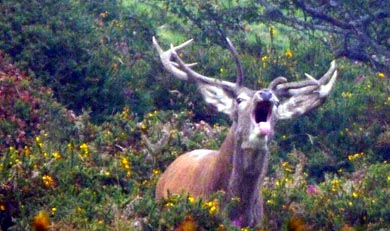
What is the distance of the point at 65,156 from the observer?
33.7ft

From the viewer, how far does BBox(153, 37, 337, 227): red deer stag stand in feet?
30.3

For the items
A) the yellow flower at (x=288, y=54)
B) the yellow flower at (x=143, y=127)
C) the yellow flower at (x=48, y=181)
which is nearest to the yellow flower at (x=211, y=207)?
the yellow flower at (x=48, y=181)

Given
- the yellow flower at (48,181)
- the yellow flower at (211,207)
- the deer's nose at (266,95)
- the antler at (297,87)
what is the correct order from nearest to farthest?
the yellow flower at (211,207) < the deer's nose at (266,95) < the yellow flower at (48,181) < the antler at (297,87)

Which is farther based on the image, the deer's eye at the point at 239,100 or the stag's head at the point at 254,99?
the deer's eye at the point at 239,100

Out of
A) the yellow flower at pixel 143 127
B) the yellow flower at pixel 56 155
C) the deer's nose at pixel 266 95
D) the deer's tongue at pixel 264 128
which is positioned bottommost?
the yellow flower at pixel 143 127

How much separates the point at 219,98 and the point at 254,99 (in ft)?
2.64

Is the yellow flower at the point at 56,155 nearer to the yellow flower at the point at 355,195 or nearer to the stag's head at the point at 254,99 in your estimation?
the stag's head at the point at 254,99

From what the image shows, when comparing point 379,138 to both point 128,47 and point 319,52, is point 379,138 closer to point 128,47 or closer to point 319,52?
point 319,52

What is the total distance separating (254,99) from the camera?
920 cm

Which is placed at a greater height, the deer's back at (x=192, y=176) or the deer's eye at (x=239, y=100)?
the deer's eye at (x=239, y=100)

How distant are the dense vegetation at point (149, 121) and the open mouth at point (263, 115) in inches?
26.6

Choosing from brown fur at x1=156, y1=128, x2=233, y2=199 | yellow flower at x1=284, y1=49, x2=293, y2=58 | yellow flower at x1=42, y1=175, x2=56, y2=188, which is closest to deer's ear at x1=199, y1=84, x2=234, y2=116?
brown fur at x1=156, y1=128, x2=233, y2=199

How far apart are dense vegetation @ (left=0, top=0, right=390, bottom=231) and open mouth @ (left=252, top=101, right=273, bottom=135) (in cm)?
68

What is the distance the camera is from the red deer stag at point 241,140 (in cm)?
925
